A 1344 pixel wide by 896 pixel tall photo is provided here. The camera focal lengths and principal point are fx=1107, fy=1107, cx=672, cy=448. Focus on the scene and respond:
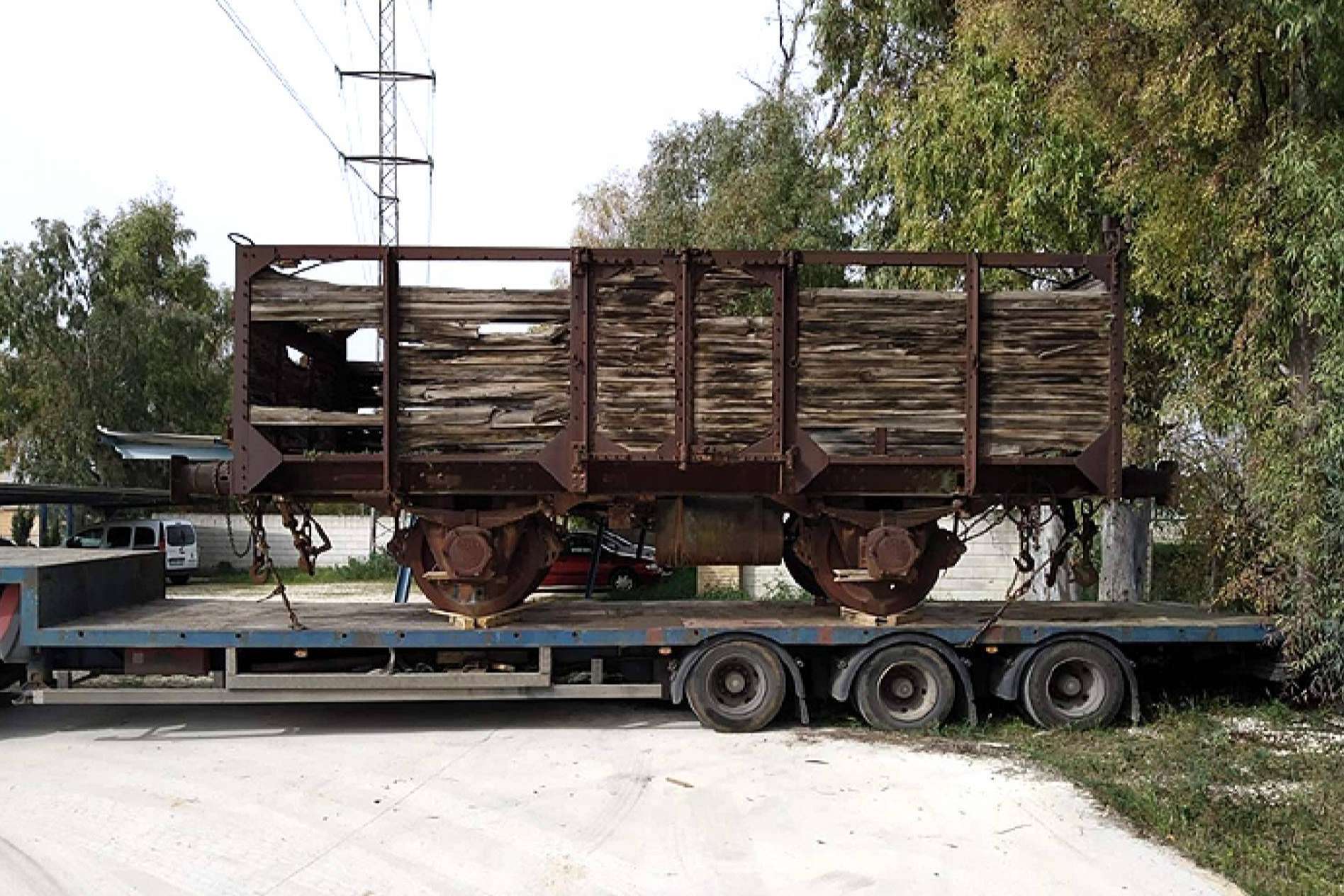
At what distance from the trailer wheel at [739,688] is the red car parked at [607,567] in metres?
13.4

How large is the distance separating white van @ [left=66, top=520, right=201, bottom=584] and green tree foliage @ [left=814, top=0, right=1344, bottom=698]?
20.6m

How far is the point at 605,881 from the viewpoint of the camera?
5910mm

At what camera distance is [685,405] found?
905cm

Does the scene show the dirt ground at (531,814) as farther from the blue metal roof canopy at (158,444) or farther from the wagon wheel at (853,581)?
the blue metal roof canopy at (158,444)

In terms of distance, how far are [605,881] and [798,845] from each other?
1.25m

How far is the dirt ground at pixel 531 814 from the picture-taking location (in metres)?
5.97

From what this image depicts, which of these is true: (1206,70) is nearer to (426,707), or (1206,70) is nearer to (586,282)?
(586,282)

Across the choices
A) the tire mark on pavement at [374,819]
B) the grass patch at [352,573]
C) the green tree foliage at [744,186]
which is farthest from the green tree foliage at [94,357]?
the tire mark on pavement at [374,819]

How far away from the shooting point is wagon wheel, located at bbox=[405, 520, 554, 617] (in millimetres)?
9367

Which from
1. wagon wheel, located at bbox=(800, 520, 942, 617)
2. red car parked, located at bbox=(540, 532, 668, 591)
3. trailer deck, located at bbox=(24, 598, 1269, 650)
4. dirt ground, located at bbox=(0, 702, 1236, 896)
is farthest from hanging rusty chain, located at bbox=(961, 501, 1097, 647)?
red car parked, located at bbox=(540, 532, 668, 591)

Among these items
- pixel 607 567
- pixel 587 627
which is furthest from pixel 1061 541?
pixel 607 567

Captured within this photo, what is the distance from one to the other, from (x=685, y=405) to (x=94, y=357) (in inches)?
1077

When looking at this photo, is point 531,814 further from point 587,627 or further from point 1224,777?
point 1224,777

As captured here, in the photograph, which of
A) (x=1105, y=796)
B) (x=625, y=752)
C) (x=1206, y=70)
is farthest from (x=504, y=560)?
(x=1206, y=70)
